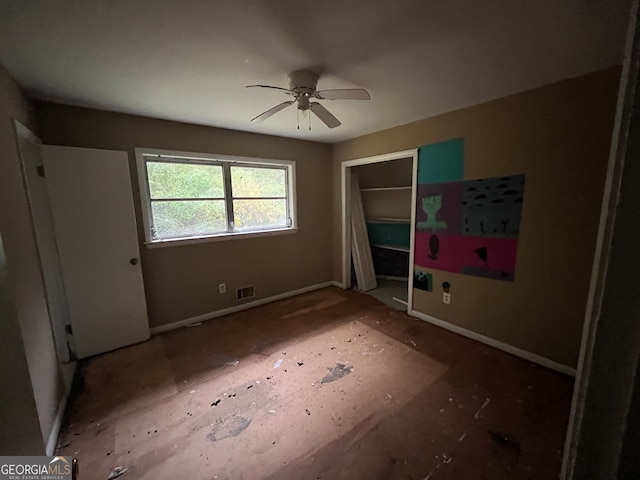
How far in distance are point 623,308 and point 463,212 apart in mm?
2443

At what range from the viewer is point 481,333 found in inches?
99.7

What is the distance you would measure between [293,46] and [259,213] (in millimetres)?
2264

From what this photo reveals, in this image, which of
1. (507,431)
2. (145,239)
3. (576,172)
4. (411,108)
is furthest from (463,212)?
(145,239)

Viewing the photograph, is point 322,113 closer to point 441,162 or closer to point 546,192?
point 441,162

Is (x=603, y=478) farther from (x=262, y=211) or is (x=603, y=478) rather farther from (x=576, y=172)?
(x=262, y=211)

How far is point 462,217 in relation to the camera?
2541 mm

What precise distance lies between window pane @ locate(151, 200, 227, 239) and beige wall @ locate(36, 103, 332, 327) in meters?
0.17

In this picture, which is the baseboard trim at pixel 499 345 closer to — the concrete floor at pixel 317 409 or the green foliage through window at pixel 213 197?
the concrete floor at pixel 317 409

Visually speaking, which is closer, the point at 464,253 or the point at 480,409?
the point at 480,409

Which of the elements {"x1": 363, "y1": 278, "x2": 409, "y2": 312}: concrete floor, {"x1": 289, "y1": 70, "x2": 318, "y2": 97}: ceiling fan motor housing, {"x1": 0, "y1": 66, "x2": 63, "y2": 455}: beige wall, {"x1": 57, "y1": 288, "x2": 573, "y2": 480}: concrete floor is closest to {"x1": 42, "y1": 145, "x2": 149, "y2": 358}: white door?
{"x1": 57, "y1": 288, "x2": 573, "y2": 480}: concrete floor

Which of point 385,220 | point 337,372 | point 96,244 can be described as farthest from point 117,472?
point 385,220

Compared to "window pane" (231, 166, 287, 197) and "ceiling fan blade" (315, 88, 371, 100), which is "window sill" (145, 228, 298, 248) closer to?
"window pane" (231, 166, 287, 197)

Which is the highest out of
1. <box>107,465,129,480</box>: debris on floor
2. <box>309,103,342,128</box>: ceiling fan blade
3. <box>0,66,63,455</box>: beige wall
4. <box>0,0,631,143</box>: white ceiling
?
<box>0,0,631,143</box>: white ceiling

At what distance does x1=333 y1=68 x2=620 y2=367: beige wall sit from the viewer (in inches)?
72.2
